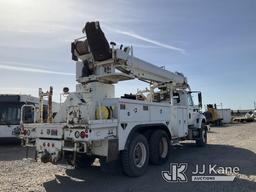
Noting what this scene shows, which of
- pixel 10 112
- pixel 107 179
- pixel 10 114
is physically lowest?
A: pixel 107 179

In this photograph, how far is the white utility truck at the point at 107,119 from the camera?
765 cm

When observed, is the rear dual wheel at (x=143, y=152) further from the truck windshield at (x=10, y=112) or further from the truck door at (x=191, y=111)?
the truck windshield at (x=10, y=112)

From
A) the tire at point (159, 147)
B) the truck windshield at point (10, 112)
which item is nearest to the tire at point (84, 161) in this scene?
the tire at point (159, 147)

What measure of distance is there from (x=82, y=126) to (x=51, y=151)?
1391 mm

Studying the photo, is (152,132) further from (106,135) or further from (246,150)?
(246,150)

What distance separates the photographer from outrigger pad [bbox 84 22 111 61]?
9008mm

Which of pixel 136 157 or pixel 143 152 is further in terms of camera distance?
pixel 143 152

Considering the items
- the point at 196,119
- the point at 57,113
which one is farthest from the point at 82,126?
the point at 196,119

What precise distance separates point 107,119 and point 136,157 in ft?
6.02

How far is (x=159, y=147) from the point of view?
10227 mm

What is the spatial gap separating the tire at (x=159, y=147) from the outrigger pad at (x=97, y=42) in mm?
2921

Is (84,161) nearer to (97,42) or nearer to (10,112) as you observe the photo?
(97,42)

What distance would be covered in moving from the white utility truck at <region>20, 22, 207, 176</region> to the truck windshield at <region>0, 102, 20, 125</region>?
8472 mm

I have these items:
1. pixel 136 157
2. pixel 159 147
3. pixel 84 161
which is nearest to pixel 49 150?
pixel 84 161
